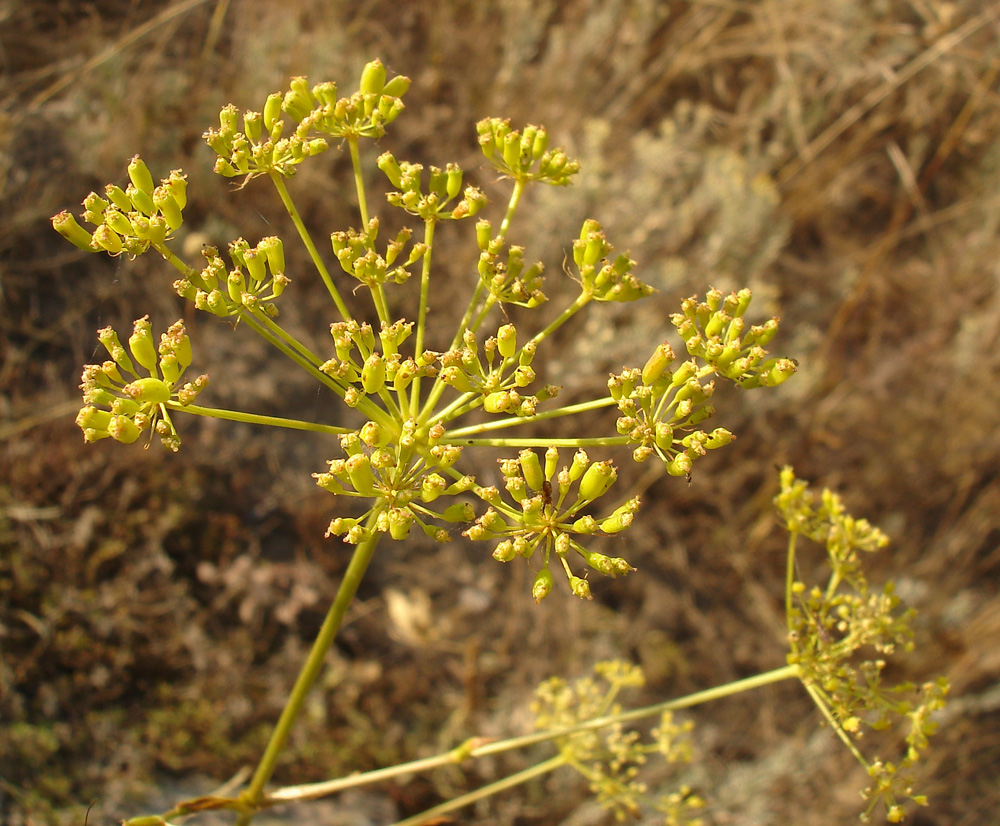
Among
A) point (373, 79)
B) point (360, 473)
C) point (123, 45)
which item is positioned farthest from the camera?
point (123, 45)

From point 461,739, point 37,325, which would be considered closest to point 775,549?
point 461,739

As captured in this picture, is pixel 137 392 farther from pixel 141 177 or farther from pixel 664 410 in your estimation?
pixel 664 410

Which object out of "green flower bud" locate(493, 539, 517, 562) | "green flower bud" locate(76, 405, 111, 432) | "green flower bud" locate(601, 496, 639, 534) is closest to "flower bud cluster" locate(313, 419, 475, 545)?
"green flower bud" locate(493, 539, 517, 562)

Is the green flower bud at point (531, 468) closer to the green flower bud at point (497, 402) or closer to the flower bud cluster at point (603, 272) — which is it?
the green flower bud at point (497, 402)

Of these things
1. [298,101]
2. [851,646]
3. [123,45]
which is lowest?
[851,646]

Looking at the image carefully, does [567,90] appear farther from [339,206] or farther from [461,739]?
[461,739]

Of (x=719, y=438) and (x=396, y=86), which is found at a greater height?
(x=396, y=86)

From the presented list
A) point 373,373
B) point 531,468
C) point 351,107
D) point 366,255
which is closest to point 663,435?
point 531,468

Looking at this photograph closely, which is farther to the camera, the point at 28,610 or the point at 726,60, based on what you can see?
the point at 726,60
